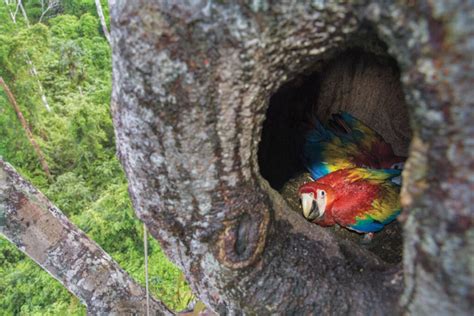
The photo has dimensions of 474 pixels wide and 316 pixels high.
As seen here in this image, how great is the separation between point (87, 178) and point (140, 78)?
5.74 metres

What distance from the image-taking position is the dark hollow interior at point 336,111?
1.38m

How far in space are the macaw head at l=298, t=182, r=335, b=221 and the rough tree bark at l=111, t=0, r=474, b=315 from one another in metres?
0.37

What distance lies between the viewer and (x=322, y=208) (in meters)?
1.34

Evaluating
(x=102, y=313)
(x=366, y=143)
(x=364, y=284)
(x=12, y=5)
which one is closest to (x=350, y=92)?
(x=366, y=143)

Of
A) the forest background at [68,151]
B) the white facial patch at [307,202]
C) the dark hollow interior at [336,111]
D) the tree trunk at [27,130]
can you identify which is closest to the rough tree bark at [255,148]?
the white facial patch at [307,202]

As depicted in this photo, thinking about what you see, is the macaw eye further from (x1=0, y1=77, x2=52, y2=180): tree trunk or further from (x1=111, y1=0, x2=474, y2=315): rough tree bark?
(x1=0, y1=77, x2=52, y2=180): tree trunk

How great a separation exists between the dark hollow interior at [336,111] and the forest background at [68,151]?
2.13 metres

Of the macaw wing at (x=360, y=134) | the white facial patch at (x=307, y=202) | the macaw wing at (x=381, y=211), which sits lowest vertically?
the macaw wing at (x=381, y=211)

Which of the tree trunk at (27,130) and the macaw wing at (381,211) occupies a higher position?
the macaw wing at (381,211)

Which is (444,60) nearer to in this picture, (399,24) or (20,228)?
(399,24)

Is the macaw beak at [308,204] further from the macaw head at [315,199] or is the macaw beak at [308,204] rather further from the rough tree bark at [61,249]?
the rough tree bark at [61,249]

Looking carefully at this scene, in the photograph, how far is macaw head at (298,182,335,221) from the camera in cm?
131

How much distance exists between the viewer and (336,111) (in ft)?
5.04

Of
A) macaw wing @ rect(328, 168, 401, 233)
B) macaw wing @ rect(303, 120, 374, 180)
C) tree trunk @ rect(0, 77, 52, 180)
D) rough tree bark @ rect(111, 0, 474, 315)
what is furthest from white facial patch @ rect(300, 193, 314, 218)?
tree trunk @ rect(0, 77, 52, 180)
